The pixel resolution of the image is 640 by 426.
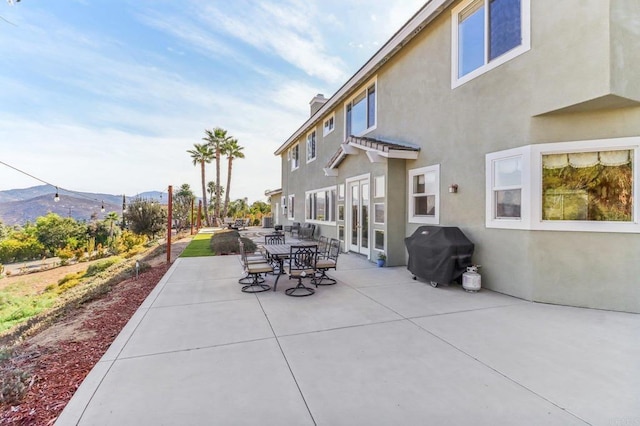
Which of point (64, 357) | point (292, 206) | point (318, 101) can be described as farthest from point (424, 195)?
point (292, 206)

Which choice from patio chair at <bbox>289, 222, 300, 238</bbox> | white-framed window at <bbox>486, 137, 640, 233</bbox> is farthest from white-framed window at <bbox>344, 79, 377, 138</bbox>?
patio chair at <bbox>289, 222, 300, 238</bbox>

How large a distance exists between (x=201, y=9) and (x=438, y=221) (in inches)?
426

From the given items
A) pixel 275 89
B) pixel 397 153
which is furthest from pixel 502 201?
pixel 275 89

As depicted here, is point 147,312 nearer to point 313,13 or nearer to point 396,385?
point 396,385

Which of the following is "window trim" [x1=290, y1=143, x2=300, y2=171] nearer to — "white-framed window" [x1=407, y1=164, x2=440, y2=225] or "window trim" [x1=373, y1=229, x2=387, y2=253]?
"window trim" [x1=373, y1=229, x2=387, y2=253]

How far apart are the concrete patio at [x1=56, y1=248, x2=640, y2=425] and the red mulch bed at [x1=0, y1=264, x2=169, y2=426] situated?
6.6 inches

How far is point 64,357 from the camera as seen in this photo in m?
3.59

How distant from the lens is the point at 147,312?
5125 millimetres

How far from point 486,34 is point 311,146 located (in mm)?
11618

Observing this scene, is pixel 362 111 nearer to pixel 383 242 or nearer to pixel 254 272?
pixel 383 242

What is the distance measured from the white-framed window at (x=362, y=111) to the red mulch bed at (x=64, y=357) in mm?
9047

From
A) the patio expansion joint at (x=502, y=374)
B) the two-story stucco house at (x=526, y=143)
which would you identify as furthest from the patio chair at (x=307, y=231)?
the patio expansion joint at (x=502, y=374)

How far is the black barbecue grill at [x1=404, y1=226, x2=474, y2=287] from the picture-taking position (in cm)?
646

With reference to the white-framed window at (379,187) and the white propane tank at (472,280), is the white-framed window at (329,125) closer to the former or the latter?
the white-framed window at (379,187)
